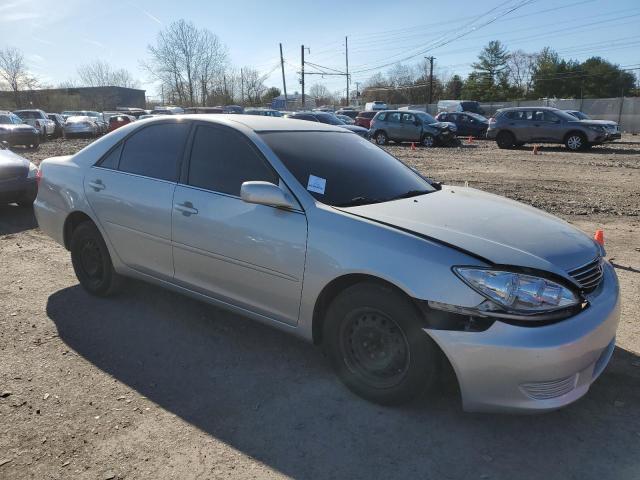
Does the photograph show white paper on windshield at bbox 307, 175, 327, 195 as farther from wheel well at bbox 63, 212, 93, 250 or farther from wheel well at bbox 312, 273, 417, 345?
wheel well at bbox 63, 212, 93, 250

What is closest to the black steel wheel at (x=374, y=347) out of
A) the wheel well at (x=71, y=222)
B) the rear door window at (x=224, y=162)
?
the rear door window at (x=224, y=162)

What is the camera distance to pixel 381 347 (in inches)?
112

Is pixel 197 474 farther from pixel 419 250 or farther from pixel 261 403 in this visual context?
pixel 419 250

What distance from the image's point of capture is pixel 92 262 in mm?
4543

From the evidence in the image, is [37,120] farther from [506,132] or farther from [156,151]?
[156,151]

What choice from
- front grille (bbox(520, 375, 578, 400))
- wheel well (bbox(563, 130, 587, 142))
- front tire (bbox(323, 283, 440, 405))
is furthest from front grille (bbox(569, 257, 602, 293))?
wheel well (bbox(563, 130, 587, 142))

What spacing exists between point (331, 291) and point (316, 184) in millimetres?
725

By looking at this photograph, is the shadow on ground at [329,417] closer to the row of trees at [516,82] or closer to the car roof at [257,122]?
the car roof at [257,122]

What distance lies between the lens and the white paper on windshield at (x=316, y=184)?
3207 millimetres

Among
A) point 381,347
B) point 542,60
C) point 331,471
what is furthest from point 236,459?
point 542,60

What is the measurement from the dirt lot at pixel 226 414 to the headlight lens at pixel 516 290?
0.74 meters

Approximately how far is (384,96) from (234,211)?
84279mm

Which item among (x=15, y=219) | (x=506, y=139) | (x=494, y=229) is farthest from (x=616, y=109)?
(x=494, y=229)

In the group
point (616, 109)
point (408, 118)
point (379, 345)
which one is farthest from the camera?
point (616, 109)
